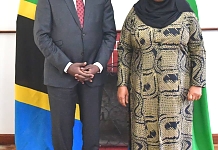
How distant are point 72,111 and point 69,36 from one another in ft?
1.31

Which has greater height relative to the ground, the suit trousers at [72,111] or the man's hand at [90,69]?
the man's hand at [90,69]

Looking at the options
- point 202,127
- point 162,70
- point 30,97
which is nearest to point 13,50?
point 30,97

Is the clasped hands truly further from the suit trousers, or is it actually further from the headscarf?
the headscarf

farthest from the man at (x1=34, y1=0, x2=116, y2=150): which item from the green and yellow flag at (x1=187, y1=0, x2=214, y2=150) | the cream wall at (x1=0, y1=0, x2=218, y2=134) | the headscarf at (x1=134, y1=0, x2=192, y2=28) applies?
the cream wall at (x1=0, y1=0, x2=218, y2=134)

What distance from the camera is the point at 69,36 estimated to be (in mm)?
1549

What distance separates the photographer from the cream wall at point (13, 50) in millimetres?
2451

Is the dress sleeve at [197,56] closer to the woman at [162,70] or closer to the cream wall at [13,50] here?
the woman at [162,70]

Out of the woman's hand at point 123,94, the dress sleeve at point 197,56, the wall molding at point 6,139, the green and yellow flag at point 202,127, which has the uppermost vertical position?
the dress sleeve at point 197,56

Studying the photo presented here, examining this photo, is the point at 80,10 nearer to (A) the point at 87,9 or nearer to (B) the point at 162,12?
(A) the point at 87,9

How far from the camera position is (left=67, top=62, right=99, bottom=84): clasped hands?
1524 mm

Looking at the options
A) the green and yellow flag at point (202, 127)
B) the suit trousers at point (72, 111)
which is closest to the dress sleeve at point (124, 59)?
the suit trousers at point (72, 111)

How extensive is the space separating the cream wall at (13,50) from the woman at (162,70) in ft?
2.83

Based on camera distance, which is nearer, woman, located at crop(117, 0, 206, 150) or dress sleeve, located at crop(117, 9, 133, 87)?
woman, located at crop(117, 0, 206, 150)

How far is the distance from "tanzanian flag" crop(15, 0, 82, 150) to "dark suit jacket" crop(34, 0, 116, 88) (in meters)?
0.55
